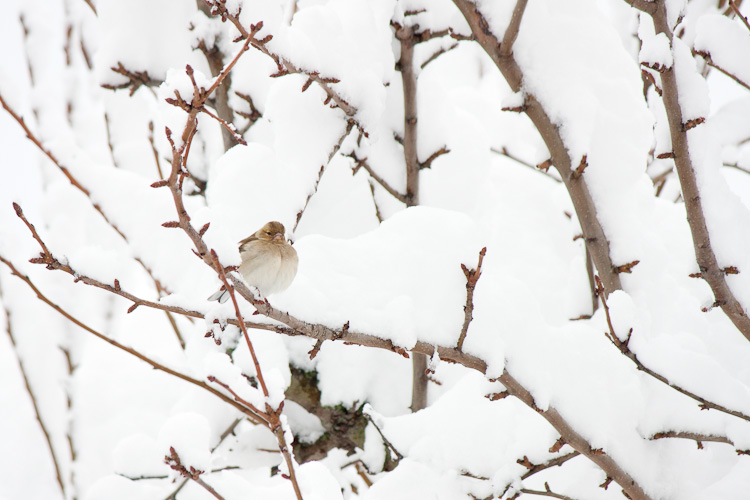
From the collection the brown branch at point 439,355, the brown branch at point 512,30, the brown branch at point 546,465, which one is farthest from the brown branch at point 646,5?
the brown branch at point 546,465

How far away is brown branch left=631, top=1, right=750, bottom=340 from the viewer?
1.79m

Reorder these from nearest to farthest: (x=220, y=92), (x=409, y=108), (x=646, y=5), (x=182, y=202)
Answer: (x=182, y=202), (x=646, y=5), (x=409, y=108), (x=220, y=92)

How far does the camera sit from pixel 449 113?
10.9 ft

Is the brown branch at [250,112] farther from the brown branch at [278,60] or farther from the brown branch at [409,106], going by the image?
the brown branch at [278,60]

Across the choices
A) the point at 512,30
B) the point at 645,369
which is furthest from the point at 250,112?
the point at 645,369

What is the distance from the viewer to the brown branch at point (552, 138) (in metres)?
2.15

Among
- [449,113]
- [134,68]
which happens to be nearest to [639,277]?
[449,113]

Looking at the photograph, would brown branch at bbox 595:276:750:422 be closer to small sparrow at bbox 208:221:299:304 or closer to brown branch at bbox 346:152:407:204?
small sparrow at bbox 208:221:299:304

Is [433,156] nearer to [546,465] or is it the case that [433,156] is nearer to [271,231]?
[271,231]

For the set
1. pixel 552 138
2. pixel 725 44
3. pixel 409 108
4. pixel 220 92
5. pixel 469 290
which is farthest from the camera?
pixel 220 92

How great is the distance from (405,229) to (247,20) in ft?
3.89

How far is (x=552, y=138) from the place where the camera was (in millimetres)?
2289

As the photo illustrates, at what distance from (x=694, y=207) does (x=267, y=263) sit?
1455mm

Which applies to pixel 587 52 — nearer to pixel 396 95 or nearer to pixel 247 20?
pixel 396 95
